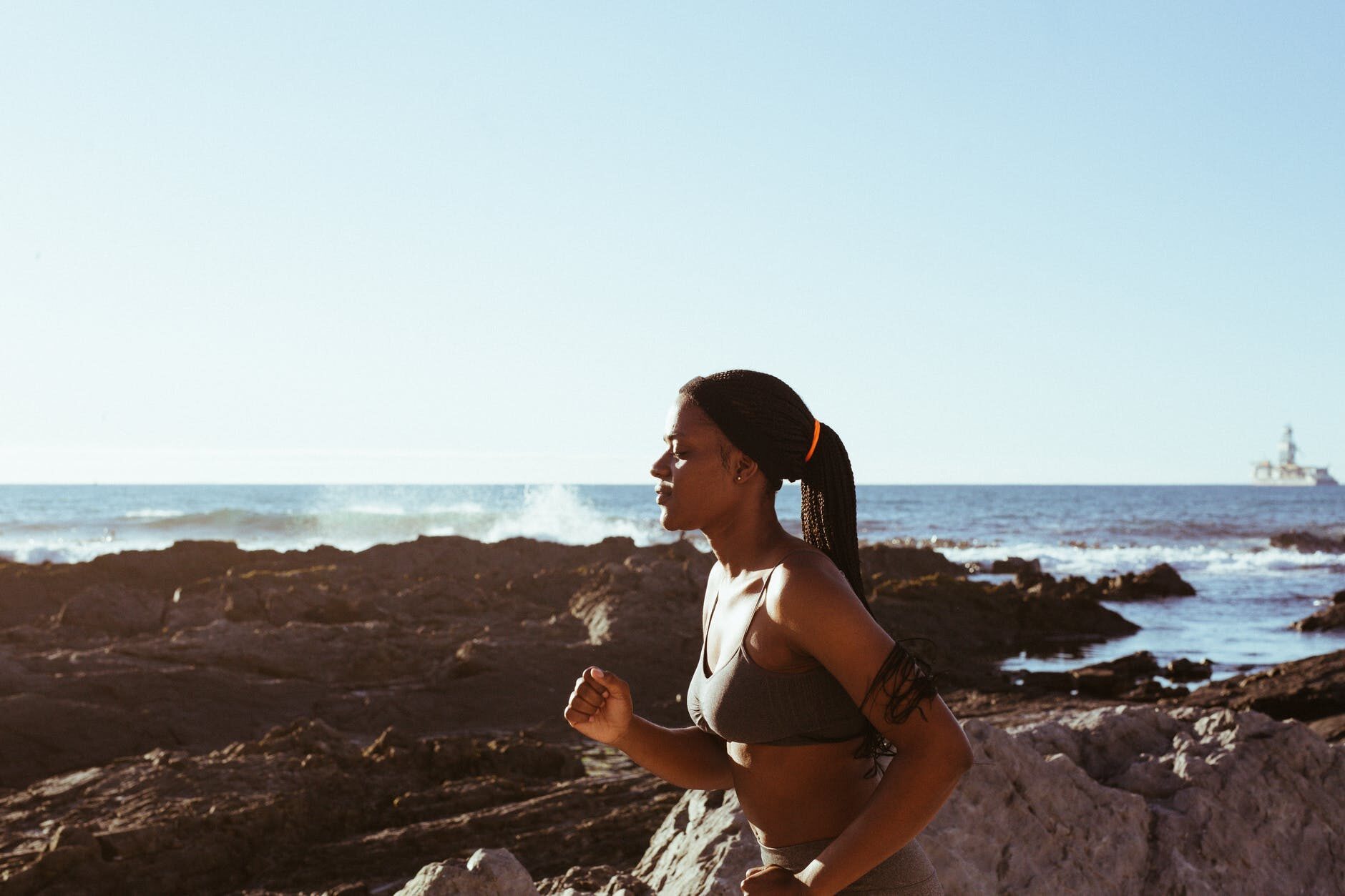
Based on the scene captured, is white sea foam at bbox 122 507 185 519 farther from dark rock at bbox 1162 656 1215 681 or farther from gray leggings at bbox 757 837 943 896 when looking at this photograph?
gray leggings at bbox 757 837 943 896

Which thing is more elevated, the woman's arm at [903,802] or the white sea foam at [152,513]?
the woman's arm at [903,802]

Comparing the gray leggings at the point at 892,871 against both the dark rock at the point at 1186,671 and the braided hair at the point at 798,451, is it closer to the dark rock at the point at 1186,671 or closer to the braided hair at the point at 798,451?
the braided hair at the point at 798,451

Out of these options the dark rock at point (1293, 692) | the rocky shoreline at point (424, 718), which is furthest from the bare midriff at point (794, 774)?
the dark rock at point (1293, 692)

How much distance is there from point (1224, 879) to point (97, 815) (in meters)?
6.27

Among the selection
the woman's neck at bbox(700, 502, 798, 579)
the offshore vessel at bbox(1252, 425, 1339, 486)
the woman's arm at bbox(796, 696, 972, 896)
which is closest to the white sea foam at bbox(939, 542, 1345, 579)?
the woman's neck at bbox(700, 502, 798, 579)

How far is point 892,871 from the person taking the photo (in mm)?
2240

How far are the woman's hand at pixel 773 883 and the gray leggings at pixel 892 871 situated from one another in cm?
16

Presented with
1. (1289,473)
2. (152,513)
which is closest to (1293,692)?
(152,513)

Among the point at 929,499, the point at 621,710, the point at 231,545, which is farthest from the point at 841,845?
the point at 929,499

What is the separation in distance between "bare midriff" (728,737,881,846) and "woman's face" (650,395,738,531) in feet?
1.56

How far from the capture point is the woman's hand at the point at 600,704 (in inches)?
98.9

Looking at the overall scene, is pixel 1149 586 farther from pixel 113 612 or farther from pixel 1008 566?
pixel 113 612

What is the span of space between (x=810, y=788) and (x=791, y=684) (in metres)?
0.24

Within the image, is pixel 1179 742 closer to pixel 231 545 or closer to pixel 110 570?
pixel 110 570
